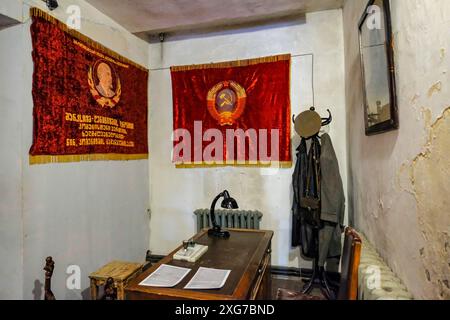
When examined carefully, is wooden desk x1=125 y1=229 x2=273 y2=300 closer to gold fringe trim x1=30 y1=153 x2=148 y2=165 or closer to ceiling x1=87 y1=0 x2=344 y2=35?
gold fringe trim x1=30 y1=153 x2=148 y2=165

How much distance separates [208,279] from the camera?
1411 mm

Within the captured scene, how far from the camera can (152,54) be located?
3.67m

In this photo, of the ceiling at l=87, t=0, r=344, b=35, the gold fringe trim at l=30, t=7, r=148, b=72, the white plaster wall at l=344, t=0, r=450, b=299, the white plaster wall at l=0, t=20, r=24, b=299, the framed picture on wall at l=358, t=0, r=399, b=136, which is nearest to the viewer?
the white plaster wall at l=344, t=0, r=450, b=299

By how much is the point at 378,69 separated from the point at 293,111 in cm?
148

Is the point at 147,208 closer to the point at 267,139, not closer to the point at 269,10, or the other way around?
the point at 267,139

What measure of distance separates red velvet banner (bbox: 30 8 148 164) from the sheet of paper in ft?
4.56

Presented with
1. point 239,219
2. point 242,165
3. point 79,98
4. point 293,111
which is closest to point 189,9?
point 79,98

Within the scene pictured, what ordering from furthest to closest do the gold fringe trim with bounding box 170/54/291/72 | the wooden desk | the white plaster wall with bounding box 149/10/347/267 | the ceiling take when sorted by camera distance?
the gold fringe trim with bounding box 170/54/291/72, the white plaster wall with bounding box 149/10/347/267, the ceiling, the wooden desk

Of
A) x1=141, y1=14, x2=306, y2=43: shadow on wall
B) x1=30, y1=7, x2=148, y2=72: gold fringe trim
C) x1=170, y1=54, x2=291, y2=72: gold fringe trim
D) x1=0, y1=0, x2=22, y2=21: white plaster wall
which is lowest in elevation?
x1=0, y1=0, x2=22, y2=21: white plaster wall

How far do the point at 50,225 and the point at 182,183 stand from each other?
164 cm

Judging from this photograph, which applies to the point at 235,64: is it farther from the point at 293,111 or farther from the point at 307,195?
the point at 307,195

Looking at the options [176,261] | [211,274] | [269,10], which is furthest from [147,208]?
[269,10]

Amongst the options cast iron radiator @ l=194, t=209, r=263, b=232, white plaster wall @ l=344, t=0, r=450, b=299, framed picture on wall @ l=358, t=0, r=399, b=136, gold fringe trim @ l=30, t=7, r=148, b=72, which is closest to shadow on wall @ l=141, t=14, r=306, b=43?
gold fringe trim @ l=30, t=7, r=148, b=72

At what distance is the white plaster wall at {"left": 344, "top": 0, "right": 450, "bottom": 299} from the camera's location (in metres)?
1.02
